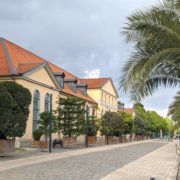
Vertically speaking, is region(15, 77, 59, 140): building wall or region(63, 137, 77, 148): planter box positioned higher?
region(15, 77, 59, 140): building wall

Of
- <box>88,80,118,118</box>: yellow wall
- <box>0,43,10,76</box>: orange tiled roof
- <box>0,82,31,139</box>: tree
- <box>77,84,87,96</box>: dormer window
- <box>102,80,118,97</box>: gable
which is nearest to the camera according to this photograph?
<box>0,82,31,139</box>: tree

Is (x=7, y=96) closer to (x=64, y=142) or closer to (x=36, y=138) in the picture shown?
(x=36, y=138)

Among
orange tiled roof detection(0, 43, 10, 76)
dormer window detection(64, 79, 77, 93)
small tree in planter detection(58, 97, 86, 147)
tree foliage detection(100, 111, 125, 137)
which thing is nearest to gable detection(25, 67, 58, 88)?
orange tiled roof detection(0, 43, 10, 76)

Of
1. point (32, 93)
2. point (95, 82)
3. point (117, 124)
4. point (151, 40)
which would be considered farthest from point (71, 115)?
point (95, 82)

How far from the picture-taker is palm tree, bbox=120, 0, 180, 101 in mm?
11141

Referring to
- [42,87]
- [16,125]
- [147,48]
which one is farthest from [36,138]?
[147,48]

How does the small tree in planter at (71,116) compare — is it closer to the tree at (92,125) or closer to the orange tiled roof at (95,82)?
the tree at (92,125)

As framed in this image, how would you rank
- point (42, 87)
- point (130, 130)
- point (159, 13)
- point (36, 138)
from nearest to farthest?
point (159, 13) → point (36, 138) → point (42, 87) → point (130, 130)

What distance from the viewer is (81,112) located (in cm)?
4153

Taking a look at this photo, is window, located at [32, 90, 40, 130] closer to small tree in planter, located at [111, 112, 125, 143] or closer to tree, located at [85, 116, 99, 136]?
tree, located at [85, 116, 99, 136]

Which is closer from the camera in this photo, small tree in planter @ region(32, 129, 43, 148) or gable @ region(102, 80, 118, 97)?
small tree in planter @ region(32, 129, 43, 148)

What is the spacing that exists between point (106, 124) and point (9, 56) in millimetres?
20832

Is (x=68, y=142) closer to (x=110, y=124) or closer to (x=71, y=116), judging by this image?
(x=71, y=116)

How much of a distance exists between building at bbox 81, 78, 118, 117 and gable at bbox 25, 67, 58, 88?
2502cm
